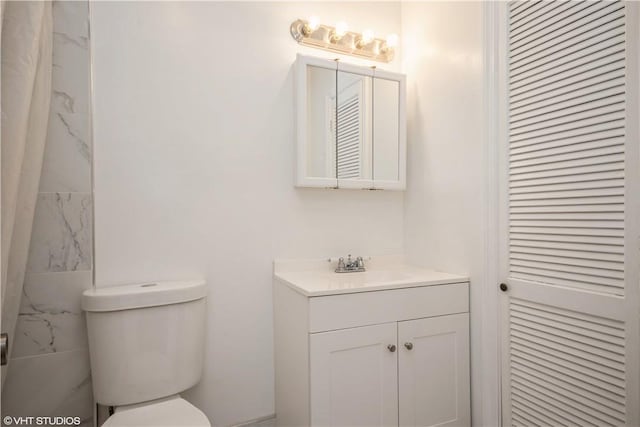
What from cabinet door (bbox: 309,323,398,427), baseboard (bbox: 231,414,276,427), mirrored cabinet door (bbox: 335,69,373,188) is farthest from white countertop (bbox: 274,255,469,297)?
baseboard (bbox: 231,414,276,427)

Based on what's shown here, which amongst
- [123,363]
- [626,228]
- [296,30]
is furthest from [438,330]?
[296,30]

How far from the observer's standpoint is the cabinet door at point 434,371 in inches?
55.3

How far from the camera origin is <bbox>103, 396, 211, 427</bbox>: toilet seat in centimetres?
112

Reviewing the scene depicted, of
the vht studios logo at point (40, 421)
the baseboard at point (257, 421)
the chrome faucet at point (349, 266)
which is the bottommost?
the baseboard at point (257, 421)

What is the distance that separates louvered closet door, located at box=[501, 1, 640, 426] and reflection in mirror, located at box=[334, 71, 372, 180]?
0.63m

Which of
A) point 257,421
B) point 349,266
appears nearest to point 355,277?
point 349,266

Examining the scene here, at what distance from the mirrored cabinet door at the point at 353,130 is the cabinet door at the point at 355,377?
71cm

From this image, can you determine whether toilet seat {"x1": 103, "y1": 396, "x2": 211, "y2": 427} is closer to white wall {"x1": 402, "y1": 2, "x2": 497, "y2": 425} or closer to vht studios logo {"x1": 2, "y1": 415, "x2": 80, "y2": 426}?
vht studios logo {"x1": 2, "y1": 415, "x2": 80, "y2": 426}

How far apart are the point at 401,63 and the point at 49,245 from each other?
1.85 m

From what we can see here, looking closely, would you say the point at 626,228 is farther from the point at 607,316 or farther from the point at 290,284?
the point at 290,284

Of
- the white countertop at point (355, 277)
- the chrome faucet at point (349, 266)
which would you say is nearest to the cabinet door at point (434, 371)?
the white countertop at point (355, 277)

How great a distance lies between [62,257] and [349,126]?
131 centimetres

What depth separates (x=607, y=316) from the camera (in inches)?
42.8

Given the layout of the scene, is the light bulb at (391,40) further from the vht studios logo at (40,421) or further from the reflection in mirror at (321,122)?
the vht studios logo at (40,421)
